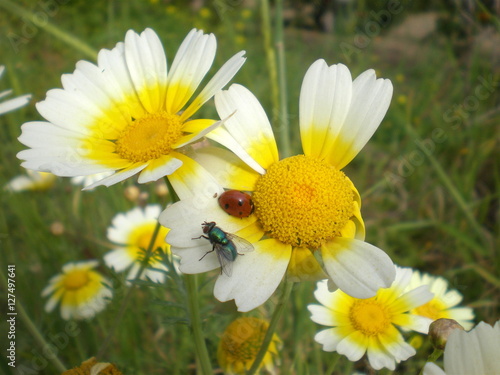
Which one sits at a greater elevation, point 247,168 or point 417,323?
point 247,168

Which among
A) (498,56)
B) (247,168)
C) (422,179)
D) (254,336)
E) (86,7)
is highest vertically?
(86,7)

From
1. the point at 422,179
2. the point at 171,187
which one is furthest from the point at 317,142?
the point at 422,179

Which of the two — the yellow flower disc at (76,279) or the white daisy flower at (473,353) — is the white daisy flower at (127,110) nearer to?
the white daisy flower at (473,353)

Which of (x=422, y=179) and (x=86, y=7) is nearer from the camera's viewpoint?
(x=422, y=179)

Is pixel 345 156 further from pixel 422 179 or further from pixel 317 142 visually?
pixel 422 179

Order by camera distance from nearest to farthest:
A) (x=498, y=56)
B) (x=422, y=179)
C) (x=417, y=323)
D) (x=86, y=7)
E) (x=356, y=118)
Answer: (x=356, y=118)
(x=417, y=323)
(x=422, y=179)
(x=498, y=56)
(x=86, y=7)

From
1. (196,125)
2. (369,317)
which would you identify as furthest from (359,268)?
(369,317)

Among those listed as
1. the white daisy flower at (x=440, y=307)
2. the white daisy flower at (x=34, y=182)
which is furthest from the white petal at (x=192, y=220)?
the white daisy flower at (x=34, y=182)

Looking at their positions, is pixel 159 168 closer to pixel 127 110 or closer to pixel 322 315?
pixel 127 110
